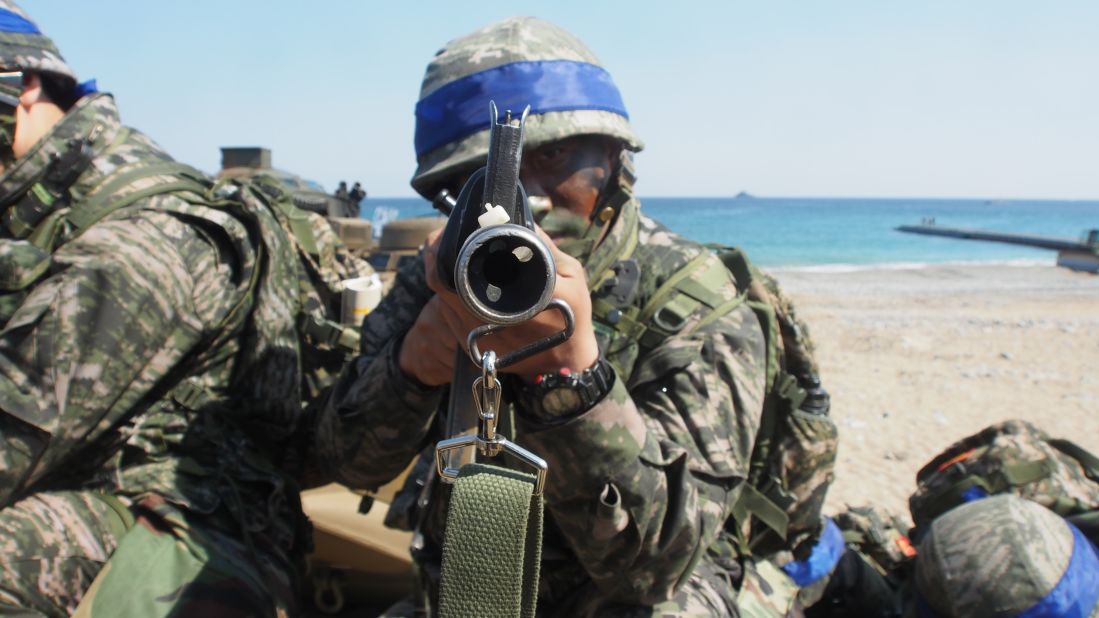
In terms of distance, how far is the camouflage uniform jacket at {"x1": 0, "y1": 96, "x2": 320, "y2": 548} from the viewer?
2.31 meters

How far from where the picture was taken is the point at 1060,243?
36.4m

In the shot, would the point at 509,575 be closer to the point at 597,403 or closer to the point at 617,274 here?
the point at 597,403

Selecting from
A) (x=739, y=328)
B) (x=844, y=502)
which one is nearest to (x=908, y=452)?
(x=844, y=502)

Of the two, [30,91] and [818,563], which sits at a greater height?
[30,91]

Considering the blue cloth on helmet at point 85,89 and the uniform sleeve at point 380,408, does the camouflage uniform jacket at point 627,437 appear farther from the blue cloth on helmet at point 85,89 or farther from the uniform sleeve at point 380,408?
the blue cloth on helmet at point 85,89

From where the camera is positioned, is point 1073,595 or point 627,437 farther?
point 1073,595

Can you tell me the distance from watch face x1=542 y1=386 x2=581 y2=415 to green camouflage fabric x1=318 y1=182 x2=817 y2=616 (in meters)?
0.03

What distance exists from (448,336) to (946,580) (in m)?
1.75

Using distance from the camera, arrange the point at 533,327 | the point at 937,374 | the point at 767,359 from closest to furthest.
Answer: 1. the point at 533,327
2. the point at 767,359
3. the point at 937,374

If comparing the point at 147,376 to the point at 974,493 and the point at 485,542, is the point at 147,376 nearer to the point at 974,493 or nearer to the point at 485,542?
the point at 485,542

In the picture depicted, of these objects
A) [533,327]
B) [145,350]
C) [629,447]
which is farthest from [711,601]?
[145,350]

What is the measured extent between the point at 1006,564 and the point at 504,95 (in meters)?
1.93

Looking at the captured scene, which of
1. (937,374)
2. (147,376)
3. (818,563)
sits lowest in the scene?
(937,374)

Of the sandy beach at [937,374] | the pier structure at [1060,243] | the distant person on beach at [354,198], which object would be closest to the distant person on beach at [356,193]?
the distant person on beach at [354,198]
